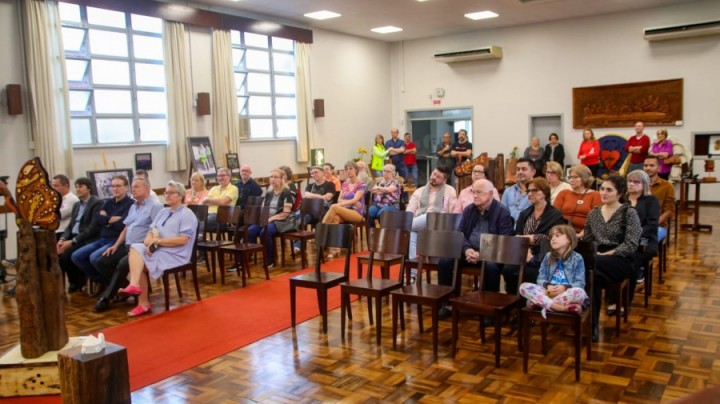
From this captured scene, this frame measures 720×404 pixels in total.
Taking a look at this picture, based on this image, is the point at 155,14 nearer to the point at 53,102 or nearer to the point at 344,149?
the point at 53,102

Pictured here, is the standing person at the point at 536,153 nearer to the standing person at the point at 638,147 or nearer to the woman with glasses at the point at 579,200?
the standing person at the point at 638,147

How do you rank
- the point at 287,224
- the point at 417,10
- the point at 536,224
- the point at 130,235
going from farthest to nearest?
the point at 417,10
the point at 287,224
the point at 130,235
the point at 536,224

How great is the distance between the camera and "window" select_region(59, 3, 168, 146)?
8.43m

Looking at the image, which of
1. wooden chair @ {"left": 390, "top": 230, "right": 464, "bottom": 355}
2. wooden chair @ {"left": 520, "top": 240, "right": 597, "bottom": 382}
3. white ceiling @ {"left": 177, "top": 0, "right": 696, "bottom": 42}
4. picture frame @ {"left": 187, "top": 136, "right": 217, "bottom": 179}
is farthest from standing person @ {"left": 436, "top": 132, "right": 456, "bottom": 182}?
wooden chair @ {"left": 520, "top": 240, "right": 597, "bottom": 382}

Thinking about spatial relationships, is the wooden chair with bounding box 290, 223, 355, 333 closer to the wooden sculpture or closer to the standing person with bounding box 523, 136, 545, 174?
the wooden sculpture

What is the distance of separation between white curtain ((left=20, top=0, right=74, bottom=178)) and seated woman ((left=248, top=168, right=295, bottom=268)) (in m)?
→ 3.01

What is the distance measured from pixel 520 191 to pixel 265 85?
22.5 ft

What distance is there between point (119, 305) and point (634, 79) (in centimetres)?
995

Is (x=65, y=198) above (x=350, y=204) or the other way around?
above

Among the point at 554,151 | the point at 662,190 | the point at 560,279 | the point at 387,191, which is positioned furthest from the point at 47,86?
→ the point at 554,151

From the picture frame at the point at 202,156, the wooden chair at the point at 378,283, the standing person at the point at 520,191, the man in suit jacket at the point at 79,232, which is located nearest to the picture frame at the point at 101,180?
the picture frame at the point at 202,156

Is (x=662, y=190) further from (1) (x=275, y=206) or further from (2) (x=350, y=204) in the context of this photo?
(1) (x=275, y=206)

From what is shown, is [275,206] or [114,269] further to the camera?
[275,206]

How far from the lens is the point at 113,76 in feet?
29.1
